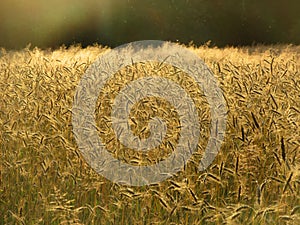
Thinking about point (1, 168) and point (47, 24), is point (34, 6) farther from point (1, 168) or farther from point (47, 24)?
point (1, 168)

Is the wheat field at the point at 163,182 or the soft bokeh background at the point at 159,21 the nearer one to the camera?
the wheat field at the point at 163,182

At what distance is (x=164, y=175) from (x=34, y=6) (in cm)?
1719

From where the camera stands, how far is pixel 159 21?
1780 cm

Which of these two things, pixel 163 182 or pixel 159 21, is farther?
pixel 159 21

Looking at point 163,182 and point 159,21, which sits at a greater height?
point 159,21

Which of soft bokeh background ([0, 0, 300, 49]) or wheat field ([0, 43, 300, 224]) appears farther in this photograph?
soft bokeh background ([0, 0, 300, 49])

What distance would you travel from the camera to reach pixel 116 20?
59.5ft

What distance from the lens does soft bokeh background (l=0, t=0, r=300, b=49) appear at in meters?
17.6

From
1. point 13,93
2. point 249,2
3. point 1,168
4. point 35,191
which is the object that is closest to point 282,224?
point 35,191

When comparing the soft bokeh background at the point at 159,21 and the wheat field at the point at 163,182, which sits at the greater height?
the soft bokeh background at the point at 159,21

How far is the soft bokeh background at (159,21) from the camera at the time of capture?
1764 centimetres

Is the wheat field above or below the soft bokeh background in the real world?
below

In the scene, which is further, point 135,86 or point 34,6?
point 34,6

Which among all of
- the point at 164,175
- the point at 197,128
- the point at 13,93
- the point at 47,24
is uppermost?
the point at 47,24
